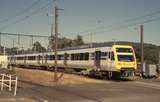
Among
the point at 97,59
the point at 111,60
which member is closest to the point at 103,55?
the point at 97,59

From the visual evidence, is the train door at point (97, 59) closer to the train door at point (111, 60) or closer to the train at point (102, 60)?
the train at point (102, 60)

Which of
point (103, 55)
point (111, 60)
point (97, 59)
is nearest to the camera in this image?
point (111, 60)

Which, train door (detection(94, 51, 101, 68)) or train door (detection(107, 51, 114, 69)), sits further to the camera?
train door (detection(94, 51, 101, 68))

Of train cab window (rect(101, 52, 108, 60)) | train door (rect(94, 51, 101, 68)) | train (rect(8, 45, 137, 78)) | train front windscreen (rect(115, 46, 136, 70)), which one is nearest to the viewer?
train front windscreen (rect(115, 46, 136, 70))

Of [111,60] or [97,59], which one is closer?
[111,60]

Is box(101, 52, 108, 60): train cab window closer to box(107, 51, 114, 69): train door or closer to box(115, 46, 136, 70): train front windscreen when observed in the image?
box(107, 51, 114, 69): train door

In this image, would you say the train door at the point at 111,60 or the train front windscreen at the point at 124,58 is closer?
the train front windscreen at the point at 124,58

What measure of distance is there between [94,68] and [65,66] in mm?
11454

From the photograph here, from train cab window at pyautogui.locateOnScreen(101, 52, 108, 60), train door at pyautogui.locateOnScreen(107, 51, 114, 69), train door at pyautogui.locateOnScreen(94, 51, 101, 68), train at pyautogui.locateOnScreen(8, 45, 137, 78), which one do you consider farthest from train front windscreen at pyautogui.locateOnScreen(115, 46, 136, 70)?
train door at pyautogui.locateOnScreen(94, 51, 101, 68)

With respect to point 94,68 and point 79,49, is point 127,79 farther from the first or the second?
point 79,49

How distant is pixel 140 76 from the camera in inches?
1740

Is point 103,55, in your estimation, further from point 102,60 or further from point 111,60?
point 111,60

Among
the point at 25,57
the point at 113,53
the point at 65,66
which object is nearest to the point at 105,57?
the point at 113,53

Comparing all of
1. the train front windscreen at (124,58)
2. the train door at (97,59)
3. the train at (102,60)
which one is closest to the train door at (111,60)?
the train at (102,60)
